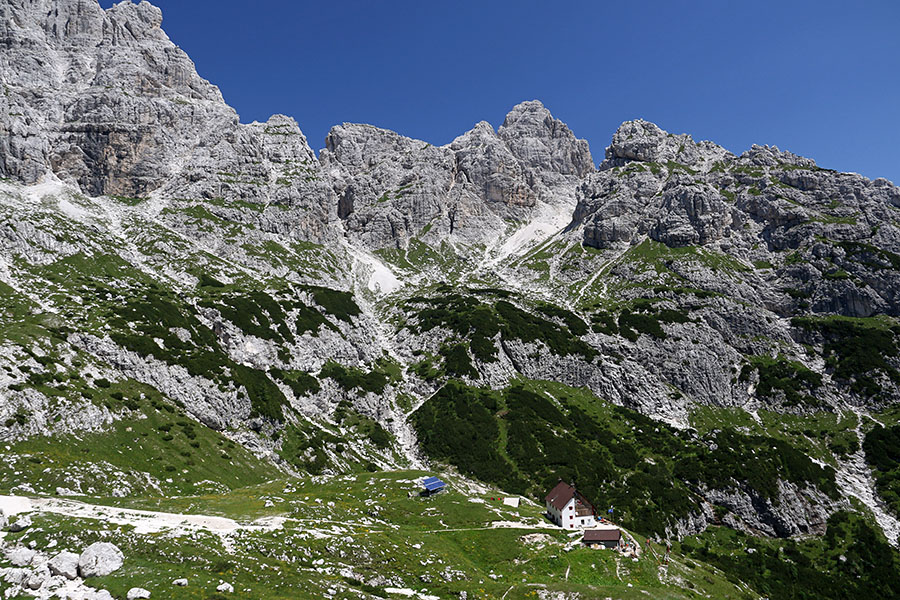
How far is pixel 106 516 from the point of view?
133 feet

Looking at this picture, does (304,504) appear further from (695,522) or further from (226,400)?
(695,522)

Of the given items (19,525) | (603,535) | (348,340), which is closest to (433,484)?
(603,535)

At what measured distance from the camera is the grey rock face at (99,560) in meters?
29.3

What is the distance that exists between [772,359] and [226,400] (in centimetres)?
16372

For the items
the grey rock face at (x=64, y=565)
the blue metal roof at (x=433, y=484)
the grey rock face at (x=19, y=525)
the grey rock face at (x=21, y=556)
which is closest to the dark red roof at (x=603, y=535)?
the blue metal roof at (x=433, y=484)

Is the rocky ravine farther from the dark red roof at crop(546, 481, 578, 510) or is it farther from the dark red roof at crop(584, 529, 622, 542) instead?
the dark red roof at crop(584, 529, 622, 542)

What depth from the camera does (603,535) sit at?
53.6 metres

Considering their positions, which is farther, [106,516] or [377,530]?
[377,530]

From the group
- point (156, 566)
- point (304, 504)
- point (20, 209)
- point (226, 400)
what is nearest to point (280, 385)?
point (226, 400)

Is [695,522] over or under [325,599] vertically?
over

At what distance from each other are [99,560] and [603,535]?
1810 inches

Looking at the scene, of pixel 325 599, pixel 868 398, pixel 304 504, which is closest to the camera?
pixel 325 599

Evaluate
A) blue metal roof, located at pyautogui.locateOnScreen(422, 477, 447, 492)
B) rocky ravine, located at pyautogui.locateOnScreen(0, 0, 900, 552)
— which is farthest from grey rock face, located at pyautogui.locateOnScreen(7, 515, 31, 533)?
blue metal roof, located at pyautogui.locateOnScreen(422, 477, 447, 492)

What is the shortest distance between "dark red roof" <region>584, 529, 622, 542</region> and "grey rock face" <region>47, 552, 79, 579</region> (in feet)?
150
